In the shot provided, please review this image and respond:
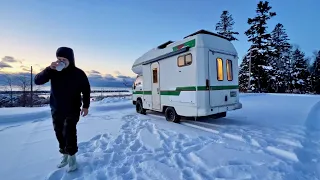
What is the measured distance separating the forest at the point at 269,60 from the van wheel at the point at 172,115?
19.7 meters

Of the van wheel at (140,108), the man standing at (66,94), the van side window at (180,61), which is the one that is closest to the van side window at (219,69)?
the van side window at (180,61)

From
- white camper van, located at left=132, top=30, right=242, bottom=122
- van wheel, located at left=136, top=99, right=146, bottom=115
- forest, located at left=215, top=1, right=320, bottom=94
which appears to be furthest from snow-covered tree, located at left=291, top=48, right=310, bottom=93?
van wheel, located at left=136, top=99, right=146, bottom=115

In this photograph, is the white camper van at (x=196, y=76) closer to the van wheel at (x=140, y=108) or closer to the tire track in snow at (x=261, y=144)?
the tire track in snow at (x=261, y=144)

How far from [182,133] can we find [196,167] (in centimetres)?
225

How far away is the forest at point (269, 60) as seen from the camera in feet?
98.2

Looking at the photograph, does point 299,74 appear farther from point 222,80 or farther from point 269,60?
point 222,80

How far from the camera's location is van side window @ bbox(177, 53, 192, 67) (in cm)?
619

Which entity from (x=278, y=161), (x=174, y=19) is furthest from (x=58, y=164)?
(x=174, y=19)

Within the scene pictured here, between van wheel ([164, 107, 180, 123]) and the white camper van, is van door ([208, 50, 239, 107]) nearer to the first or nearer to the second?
the white camper van

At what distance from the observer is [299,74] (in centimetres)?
4000

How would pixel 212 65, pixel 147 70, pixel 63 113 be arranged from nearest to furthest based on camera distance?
pixel 63 113, pixel 212 65, pixel 147 70

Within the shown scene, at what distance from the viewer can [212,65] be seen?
6141 millimetres

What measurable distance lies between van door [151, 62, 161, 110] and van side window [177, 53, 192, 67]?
1.38m

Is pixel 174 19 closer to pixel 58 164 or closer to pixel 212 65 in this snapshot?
pixel 212 65
